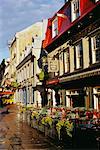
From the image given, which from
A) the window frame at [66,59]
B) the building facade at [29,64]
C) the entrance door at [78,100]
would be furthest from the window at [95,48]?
the building facade at [29,64]

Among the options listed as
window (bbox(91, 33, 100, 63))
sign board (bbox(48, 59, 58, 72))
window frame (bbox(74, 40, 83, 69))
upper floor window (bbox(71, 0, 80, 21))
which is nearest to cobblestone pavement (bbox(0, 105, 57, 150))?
window frame (bbox(74, 40, 83, 69))

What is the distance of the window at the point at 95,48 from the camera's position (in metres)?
17.3

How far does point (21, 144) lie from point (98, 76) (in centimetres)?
548

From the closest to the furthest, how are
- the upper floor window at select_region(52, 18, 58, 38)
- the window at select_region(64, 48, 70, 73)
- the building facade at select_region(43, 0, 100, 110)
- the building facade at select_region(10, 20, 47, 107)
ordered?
the building facade at select_region(43, 0, 100, 110), the window at select_region(64, 48, 70, 73), the upper floor window at select_region(52, 18, 58, 38), the building facade at select_region(10, 20, 47, 107)

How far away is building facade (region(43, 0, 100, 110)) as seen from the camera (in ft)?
57.6

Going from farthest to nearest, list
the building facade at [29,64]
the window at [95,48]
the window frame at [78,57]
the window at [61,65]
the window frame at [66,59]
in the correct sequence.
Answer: the building facade at [29,64] → the window at [61,65] → the window frame at [66,59] → the window frame at [78,57] → the window at [95,48]

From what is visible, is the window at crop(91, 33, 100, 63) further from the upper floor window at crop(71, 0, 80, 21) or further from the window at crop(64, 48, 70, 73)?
the window at crop(64, 48, 70, 73)

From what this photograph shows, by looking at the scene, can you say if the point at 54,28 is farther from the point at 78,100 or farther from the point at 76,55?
the point at 78,100

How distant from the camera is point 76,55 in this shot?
20.2 metres

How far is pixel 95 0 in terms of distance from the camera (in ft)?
57.1

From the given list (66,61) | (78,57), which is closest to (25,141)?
(78,57)

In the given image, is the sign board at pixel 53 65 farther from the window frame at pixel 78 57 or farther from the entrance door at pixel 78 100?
the window frame at pixel 78 57

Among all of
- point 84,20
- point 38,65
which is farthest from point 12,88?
point 84,20

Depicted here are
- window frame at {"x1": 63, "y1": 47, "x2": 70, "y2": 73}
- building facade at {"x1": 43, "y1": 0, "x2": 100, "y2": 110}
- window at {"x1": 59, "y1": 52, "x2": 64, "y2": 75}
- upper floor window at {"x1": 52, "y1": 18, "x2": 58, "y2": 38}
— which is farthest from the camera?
upper floor window at {"x1": 52, "y1": 18, "x2": 58, "y2": 38}
